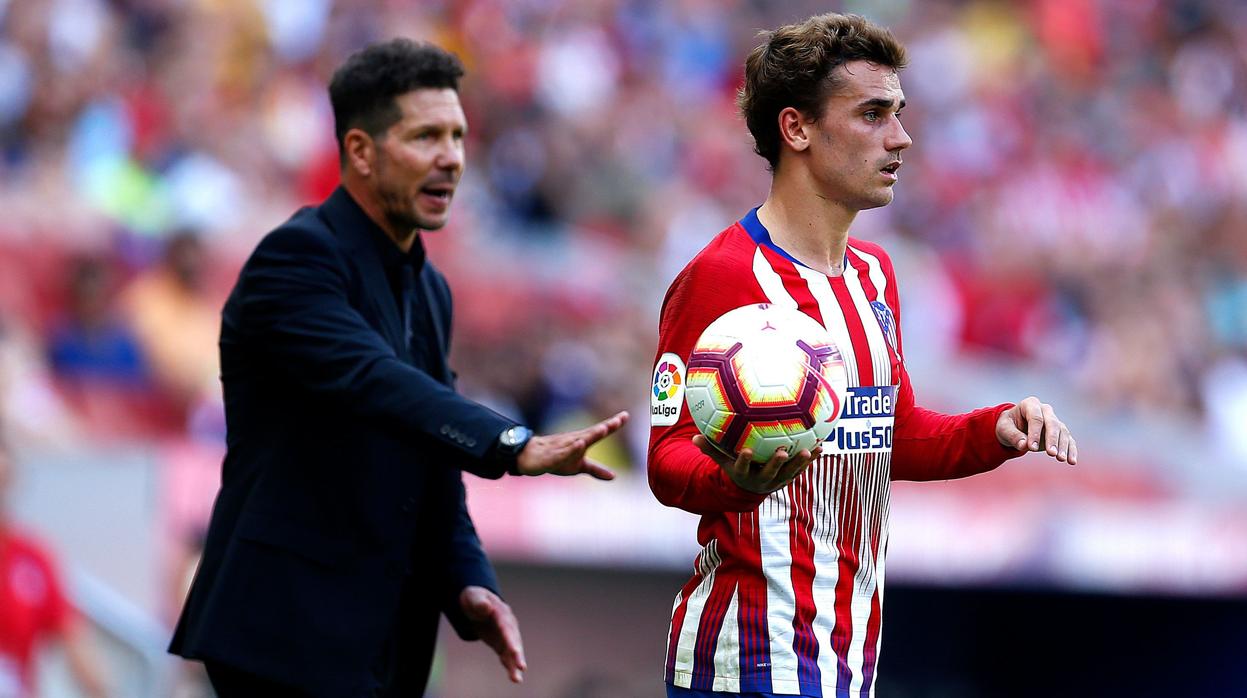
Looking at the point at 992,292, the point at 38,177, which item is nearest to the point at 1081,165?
the point at 992,292

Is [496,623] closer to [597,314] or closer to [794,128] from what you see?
[794,128]

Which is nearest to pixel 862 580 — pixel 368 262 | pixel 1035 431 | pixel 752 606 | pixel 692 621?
pixel 752 606

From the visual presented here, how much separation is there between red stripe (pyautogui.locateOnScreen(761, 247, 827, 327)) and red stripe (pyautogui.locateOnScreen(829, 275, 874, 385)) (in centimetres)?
8

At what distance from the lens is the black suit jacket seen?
12.0ft

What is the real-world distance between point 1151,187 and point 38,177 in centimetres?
822

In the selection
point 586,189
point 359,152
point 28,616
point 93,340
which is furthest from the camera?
point 586,189

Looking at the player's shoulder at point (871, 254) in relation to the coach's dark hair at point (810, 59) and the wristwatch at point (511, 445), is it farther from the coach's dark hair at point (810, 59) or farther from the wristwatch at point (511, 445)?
the wristwatch at point (511, 445)

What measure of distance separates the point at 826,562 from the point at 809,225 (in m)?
0.78

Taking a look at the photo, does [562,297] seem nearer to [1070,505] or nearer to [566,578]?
[566,578]

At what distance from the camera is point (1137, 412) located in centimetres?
1036

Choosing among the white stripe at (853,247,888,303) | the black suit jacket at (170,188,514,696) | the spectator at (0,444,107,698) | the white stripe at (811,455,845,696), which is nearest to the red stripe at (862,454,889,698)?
the white stripe at (811,455,845,696)

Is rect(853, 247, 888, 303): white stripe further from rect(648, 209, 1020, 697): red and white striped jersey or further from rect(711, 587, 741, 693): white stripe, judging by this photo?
rect(711, 587, 741, 693): white stripe

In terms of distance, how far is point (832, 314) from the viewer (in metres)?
3.60

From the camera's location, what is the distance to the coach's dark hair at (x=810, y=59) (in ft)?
11.9
